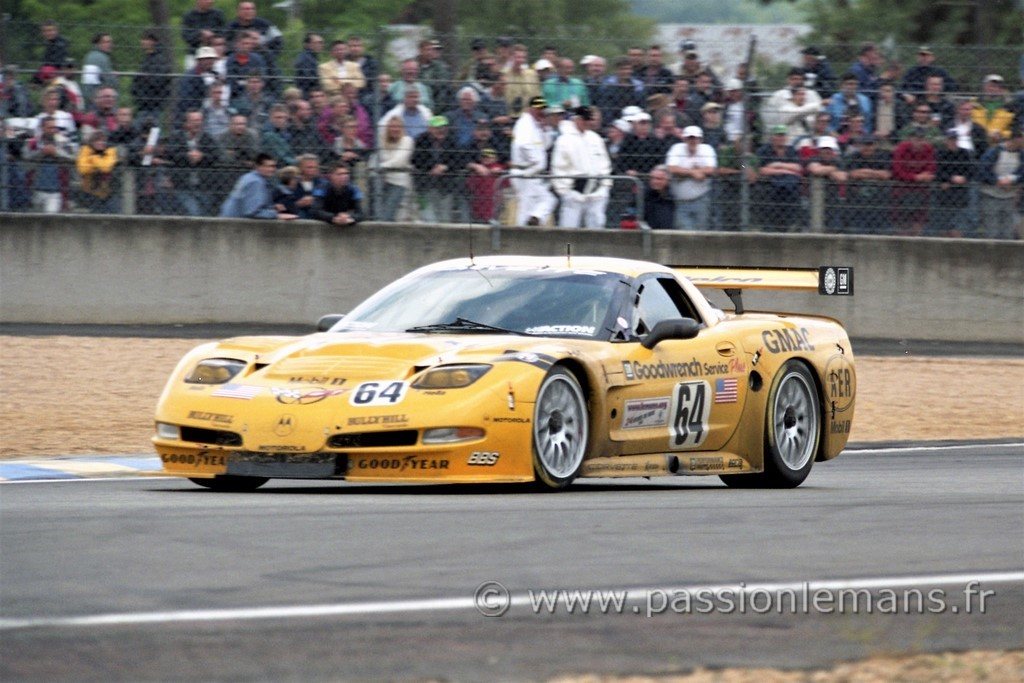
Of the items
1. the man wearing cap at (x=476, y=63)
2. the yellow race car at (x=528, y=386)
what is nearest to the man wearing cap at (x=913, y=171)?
the man wearing cap at (x=476, y=63)

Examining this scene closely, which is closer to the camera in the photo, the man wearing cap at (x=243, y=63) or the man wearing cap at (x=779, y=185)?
the man wearing cap at (x=243, y=63)

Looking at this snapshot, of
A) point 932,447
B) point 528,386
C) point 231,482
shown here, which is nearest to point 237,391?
point 231,482

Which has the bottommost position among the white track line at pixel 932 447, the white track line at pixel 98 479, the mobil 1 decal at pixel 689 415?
the white track line at pixel 932 447

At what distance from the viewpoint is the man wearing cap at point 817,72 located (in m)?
17.6

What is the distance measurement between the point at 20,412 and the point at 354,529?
7.10 metres

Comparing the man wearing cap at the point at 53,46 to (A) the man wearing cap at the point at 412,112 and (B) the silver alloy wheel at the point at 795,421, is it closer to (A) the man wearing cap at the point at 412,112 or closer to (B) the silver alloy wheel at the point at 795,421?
(A) the man wearing cap at the point at 412,112

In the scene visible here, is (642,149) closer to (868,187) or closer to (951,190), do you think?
(868,187)

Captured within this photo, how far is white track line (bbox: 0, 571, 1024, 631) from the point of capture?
4789mm

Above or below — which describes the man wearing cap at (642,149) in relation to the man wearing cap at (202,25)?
below

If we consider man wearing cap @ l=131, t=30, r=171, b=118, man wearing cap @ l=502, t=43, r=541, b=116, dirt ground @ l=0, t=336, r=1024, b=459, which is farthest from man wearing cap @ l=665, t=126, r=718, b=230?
man wearing cap @ l=131, t=30, r=171, b=118

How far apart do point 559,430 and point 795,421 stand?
2218mm

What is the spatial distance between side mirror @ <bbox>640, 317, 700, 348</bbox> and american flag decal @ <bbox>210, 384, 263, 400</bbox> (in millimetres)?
2029

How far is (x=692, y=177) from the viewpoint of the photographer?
17.6 meters

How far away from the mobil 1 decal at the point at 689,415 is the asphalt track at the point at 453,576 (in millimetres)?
834
